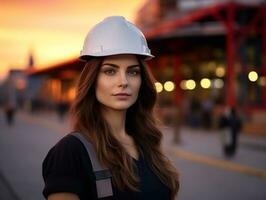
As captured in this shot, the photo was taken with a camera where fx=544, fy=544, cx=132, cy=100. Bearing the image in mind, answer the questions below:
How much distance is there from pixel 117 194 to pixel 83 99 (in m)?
0.50

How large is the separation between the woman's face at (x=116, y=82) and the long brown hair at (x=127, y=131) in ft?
0.11

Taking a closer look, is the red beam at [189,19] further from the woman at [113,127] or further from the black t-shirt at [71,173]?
the black t-shirt at [71,173]

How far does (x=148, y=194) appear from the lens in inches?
93.2

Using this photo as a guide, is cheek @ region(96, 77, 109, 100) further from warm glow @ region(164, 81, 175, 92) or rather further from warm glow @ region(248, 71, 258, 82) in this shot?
warm glow @ region(164, 81, 175, 92)

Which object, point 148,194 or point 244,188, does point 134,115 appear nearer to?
point 148,194

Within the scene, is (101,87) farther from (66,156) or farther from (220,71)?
(220,71)

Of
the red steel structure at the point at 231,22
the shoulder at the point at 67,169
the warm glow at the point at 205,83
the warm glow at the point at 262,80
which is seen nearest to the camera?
the shoulder at the point at 67,169

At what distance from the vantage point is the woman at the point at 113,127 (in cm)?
221

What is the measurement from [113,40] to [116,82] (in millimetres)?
194

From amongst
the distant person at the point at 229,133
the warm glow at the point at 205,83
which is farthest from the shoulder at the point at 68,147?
the warm glow at the point at 205,83

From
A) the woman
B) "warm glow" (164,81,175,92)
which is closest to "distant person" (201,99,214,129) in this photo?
"warm glow" (164,81,175,92)

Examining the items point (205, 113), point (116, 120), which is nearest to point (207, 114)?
point (205, 113)

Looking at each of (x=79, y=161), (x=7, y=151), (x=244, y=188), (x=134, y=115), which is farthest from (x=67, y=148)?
(x=7, y=151)

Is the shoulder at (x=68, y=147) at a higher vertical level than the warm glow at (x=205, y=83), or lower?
higher
